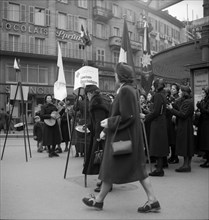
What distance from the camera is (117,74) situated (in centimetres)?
395

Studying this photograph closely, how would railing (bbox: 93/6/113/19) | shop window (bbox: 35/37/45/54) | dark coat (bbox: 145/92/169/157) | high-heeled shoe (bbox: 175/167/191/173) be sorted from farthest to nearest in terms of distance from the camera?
1. shop window (bbox: 35/37/45/54)
2. railing (bbox: 93/6/113/19)
3. high-heeled shoe (bbox: 175/167/191/173)
4. dark coat (bbox: 145/92/169/157)

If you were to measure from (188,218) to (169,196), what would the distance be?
3.04 ft

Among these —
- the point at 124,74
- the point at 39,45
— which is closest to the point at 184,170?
the point at 124,74

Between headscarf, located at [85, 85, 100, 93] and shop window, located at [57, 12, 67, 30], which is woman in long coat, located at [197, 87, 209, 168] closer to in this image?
headscarf, located at [85, 85, 100, 93]

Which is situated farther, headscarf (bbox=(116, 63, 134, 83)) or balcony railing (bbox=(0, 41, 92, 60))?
balcony railing (bbox=(0, 41, 92, 60))

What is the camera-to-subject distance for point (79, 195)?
4.66 m

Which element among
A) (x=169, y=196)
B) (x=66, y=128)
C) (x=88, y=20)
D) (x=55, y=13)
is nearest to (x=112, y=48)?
(x=88, y=20)

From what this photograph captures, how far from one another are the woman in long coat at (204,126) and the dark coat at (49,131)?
A: 387cm

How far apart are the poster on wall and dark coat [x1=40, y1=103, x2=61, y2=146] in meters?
3.88

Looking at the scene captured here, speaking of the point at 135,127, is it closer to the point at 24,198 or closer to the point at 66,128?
the point at 24,198

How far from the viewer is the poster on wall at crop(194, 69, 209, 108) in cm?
805

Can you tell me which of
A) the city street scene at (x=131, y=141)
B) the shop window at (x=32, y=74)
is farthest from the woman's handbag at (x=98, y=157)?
the shop window at (x=32, y=74)

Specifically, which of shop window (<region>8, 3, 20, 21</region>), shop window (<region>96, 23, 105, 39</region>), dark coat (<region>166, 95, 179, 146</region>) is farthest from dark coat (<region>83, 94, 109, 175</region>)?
shop window (<region>8, 3, 20, 21</region>)

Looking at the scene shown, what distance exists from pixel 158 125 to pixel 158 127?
4cm
